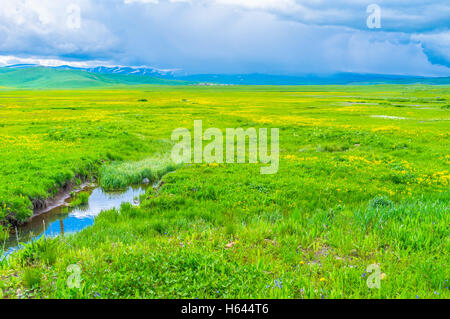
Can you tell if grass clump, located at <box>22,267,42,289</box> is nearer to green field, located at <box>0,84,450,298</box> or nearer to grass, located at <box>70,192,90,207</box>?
green field, located at <box>0,84,450,298</box>

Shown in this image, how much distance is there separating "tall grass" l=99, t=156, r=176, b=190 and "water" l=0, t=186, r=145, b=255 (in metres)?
0.94

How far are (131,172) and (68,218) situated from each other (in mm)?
6687

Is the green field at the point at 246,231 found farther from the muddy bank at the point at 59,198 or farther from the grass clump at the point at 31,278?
the muddy bank at the point at 59,198

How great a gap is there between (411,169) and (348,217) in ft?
33.0

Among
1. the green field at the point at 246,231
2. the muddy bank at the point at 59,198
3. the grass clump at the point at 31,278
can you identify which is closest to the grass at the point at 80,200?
the muddy bank at the point at 59,198

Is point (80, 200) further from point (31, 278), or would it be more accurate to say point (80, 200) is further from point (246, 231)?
point (246, 231)

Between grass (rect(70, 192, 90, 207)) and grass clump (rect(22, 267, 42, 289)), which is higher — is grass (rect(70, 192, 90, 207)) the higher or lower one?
the lower one

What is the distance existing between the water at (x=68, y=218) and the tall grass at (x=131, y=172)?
937 millimetres

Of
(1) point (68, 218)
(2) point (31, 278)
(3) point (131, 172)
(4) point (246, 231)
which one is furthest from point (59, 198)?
(4) point (246, 231)

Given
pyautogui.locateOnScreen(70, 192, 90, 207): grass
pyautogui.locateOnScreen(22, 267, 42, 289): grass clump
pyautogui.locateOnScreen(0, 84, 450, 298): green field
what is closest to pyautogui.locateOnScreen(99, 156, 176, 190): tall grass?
pyautogui.locateOnScreen(0, 84, 450, 298): green field

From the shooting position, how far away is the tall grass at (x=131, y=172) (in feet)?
61.0

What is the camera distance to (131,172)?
19.9 m

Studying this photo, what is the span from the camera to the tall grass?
1858cm
